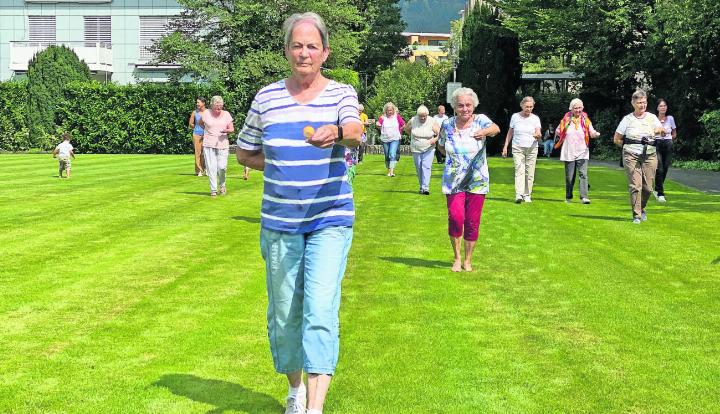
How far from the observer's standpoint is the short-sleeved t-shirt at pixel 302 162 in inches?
207

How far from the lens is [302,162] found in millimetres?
5277

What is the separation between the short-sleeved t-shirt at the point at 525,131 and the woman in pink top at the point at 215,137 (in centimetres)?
552

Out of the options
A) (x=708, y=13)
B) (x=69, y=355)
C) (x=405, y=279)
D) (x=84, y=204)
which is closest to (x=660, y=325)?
(x=405, y=279)

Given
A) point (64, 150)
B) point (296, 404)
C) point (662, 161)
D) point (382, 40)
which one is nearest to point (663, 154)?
point (662, 161)

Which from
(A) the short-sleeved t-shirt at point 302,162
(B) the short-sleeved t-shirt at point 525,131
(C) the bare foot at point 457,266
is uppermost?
(A) the short-sleeved t-shirt at point 302,162

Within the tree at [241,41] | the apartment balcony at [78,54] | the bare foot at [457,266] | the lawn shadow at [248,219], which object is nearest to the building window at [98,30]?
the apartment balcony at [78,54]

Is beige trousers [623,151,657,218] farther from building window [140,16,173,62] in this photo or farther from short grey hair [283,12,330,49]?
building window [140,16,173,62]

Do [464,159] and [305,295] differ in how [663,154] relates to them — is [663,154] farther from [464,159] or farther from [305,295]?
[305,295]

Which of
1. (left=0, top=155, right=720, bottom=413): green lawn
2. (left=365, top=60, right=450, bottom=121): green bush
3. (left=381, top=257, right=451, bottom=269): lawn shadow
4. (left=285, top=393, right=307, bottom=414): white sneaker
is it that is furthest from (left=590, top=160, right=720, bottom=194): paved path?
(left=365, top=60, right=450, bottom=121): green bush

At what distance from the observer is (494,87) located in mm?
48219

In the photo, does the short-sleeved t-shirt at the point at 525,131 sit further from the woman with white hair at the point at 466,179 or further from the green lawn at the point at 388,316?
the woman with white hair at the point at 466,179

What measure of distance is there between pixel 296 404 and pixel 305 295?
27.3 inches

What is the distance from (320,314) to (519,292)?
490cm

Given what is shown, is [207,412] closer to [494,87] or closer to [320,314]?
[320,314]
